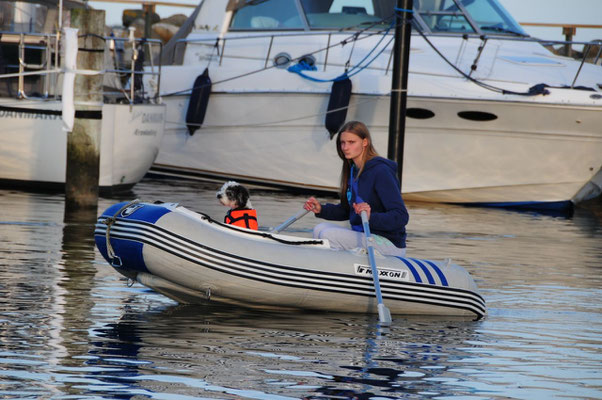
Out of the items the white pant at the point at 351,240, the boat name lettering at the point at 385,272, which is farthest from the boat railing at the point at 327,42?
the boat name lettering at the point at 385,272

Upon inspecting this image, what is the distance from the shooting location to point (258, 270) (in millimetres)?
7395

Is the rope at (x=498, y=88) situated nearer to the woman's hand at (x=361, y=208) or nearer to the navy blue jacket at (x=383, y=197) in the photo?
the navy blue jacket at (x=383, y=197)

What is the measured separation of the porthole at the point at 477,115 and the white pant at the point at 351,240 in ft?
26.4

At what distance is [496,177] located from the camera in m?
16.5

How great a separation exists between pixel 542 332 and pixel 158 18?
107 ft

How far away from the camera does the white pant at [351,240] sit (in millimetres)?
7793

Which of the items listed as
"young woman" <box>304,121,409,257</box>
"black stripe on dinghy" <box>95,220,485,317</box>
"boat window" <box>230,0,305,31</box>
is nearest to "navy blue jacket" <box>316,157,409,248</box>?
"young woman" <box>304,121,409,257</box>

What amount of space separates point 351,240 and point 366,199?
0.32 m

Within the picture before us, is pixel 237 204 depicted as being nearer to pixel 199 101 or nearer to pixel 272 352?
pixel 272 352

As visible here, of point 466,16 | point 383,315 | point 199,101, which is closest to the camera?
point 383,315

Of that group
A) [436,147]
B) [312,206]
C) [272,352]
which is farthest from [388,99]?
[272,352]

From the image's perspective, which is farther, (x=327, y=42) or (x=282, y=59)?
(x=282, y=59)

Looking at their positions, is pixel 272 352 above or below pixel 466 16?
below

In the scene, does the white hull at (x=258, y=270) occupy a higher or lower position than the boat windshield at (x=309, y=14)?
lower
